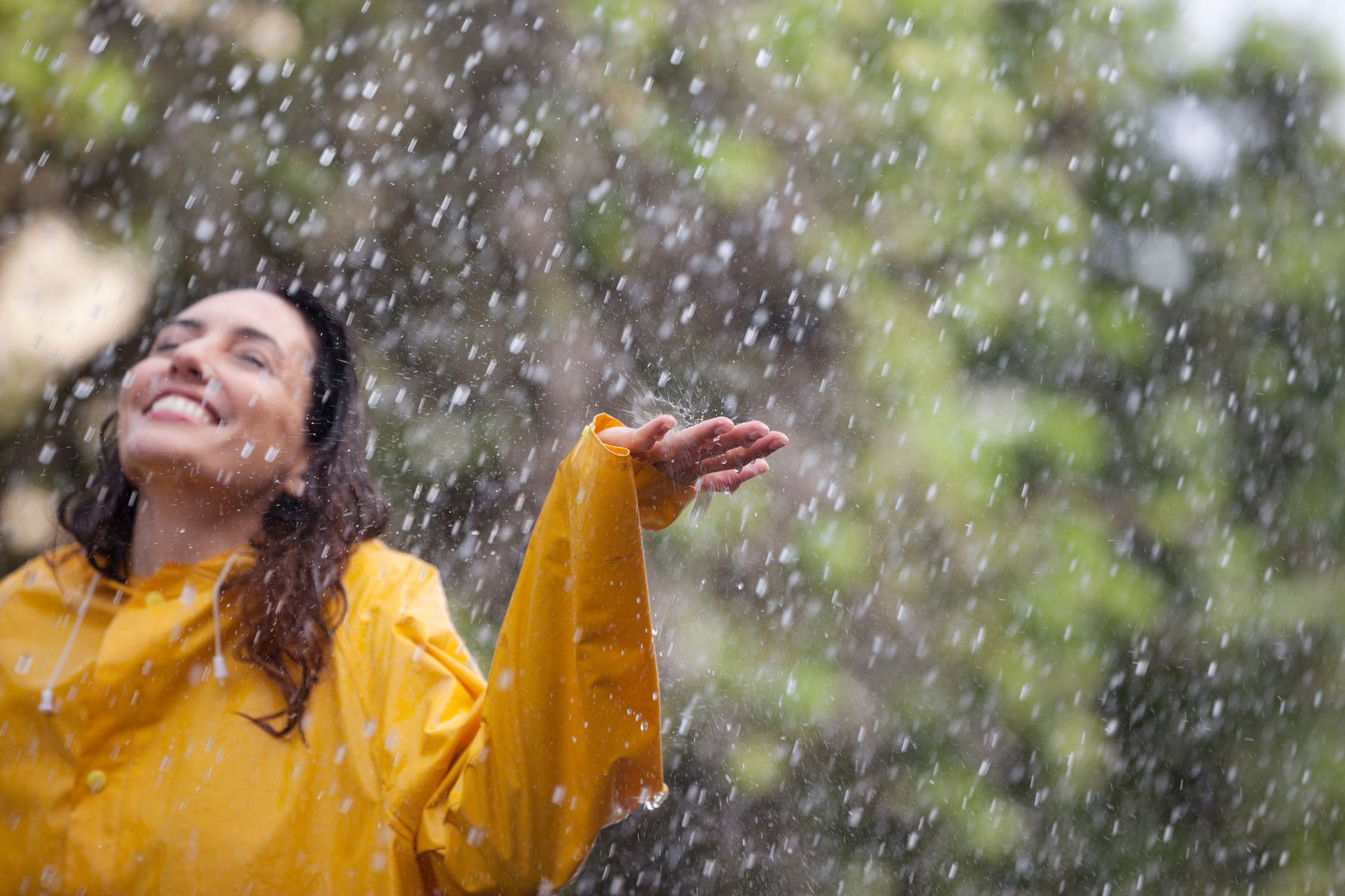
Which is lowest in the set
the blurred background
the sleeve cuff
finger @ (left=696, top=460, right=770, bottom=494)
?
the blurred background

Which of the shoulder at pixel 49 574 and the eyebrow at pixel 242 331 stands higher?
the eyebrow at pixel 242 331

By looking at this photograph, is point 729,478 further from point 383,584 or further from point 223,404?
point 223,404

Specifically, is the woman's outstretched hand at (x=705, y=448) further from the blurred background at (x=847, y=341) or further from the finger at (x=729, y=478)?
the blurred background at (x=847, y=341)

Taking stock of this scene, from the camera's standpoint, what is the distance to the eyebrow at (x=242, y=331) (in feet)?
4.65

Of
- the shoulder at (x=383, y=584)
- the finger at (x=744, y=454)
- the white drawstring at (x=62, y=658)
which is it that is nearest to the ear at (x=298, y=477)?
the shoulder at (x=383, y=584)

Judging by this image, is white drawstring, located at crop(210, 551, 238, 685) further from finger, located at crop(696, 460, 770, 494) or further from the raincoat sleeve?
finger, located at crop(696, 460, 770, 494)

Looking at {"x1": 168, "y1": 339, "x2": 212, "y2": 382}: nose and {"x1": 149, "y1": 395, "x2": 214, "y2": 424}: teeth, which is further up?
{"x1": 168, "y1": 339, "x2": 212, "y2": 382}: nose

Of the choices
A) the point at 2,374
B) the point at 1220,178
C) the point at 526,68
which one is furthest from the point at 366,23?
the point at 1220,178

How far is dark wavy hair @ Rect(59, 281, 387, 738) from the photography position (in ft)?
4.16

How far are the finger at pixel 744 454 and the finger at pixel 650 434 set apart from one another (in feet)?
0.16

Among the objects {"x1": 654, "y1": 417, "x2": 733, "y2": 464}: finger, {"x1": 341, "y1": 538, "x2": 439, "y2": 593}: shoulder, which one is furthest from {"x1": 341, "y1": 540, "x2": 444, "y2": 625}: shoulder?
{"x1": 654, "y1": 417, "x2": 733, "y2": 464}: finger

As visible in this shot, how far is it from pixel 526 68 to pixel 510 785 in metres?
2.04

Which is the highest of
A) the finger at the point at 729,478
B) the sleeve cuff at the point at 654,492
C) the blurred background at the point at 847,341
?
the finger at the point at 729,478

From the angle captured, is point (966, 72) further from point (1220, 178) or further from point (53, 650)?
point (53, 650)
